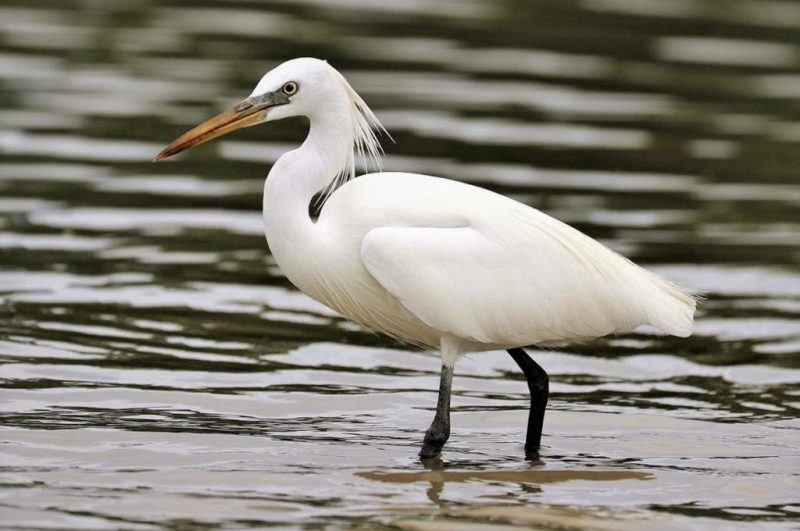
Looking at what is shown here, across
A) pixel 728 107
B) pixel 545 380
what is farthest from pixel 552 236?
pixel 728 107

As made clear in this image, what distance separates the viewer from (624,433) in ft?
32.5

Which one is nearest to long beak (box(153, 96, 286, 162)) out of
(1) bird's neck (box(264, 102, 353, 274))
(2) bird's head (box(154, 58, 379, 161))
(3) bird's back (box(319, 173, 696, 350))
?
(2) bird's head (box(154, 58, 379, 161))

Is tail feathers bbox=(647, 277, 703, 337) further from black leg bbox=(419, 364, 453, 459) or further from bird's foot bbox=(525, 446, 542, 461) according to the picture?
black leg bbox=(419, 364, 453, 459)

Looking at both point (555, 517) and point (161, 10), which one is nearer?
point (555, 517)

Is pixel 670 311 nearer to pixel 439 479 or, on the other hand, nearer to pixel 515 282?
pixel 515 282

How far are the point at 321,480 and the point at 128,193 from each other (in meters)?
7.71

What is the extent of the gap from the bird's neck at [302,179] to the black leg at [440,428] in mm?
1135

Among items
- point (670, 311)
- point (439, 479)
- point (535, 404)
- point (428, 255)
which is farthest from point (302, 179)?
point (670, 311)

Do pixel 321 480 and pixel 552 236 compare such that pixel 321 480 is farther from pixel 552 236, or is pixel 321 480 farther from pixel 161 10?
pixel 161 10

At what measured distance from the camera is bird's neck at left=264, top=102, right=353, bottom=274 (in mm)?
8930

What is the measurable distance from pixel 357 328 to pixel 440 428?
344 centimetres

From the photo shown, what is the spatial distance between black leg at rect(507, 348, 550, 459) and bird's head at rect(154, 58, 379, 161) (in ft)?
6.22

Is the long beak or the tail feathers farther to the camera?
the tail feathers

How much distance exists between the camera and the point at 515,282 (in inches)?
357
